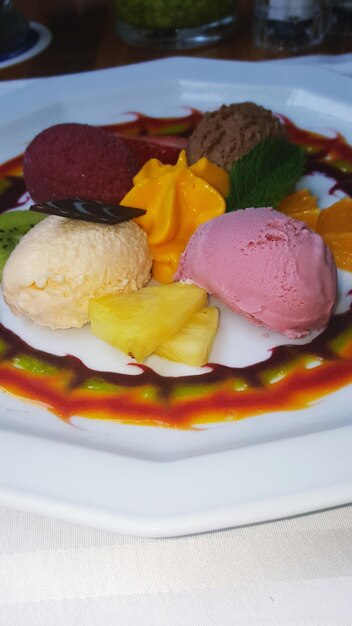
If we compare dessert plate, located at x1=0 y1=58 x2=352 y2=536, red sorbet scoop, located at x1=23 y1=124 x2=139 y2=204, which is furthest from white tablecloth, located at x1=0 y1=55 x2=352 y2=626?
red sorbet scoop, located at x1=23 y1=124 x2=139 y2=204

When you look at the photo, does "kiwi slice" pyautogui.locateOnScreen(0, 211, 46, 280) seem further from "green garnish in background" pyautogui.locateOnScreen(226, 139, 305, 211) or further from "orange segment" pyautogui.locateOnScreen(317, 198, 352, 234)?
"orange segment" pyautogui.locateOnScreen(317, 198, 352, 234)

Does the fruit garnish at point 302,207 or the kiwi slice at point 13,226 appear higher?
the fruit garnish at point 302,207

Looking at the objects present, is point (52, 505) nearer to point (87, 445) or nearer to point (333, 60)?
point (87, 445)

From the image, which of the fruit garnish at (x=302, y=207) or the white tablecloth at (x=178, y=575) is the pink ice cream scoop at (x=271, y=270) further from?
the white tablecloth at (x=178, y=575)

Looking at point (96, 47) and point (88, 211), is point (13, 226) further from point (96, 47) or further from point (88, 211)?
point (96, 47)

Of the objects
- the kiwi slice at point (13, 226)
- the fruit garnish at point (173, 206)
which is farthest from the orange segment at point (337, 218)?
the kiwi slice at point (13, 226)
